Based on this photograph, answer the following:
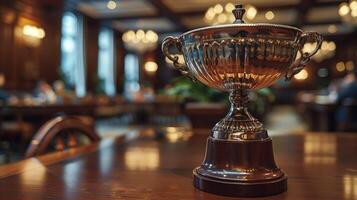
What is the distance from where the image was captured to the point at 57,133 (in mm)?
1152

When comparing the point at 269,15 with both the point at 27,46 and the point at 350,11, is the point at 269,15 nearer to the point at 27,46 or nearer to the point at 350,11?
the point at 350,11

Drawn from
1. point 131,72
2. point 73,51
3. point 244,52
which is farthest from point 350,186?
point 131,72

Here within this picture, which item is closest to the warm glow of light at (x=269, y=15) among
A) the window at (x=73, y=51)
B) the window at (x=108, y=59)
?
the window at (x=108, y=59)

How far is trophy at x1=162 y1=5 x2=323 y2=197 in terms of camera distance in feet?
1.95

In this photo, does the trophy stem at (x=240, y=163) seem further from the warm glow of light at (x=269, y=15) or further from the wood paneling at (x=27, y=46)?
the warm glow of light at (x=269, y=15)

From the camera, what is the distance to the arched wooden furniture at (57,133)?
1.06 m

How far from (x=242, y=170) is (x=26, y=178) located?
448mm

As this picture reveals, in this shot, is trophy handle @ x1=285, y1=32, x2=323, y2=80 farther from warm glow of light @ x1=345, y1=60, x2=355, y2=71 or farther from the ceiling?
warm glow of light @ x1=345, y1=60, x2=355, y2=71

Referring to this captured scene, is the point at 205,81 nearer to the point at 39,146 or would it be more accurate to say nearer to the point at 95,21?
the point at 39,146

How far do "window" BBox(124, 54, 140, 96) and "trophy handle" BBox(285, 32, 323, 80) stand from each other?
12.4 metres

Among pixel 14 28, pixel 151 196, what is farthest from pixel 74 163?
pixel 14 28

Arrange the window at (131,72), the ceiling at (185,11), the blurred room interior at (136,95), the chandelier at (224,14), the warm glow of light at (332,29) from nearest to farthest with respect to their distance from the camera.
→ the blurred room interior at (136,95) < the chandelier at (224,14) < the ceiling at (185,11) < the warm glow of light at (332,29) < the window at (131,72)

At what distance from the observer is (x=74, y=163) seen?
893 mm

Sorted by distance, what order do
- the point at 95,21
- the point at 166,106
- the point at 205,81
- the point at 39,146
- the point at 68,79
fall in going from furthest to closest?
the point at 95,21
the point at 68,79
the point at 166,106
the point at 39,146
the point at 205,81
